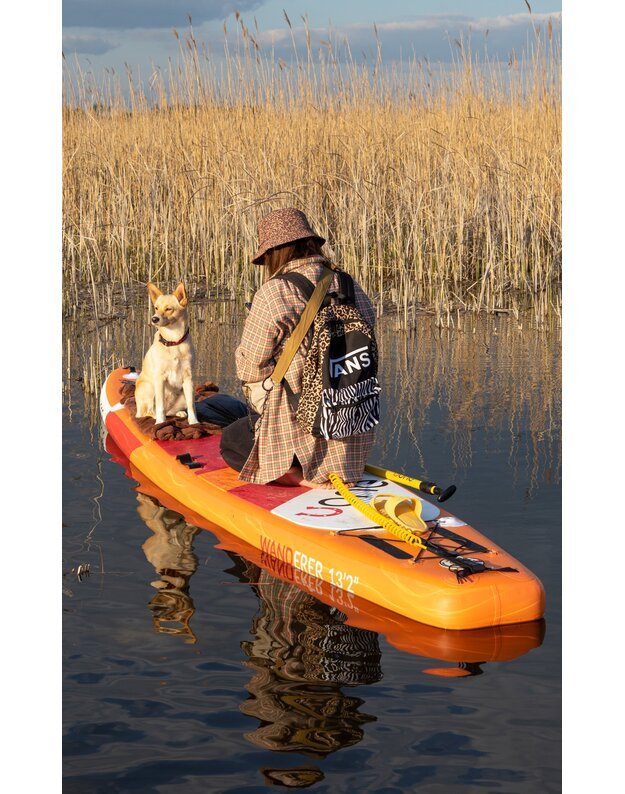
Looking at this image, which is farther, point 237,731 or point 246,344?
point 246,344

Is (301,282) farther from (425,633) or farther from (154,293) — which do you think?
(425,633)

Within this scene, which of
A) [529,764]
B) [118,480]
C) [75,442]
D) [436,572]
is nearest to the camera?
[529,764]

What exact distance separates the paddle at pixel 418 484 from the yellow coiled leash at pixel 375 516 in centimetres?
23

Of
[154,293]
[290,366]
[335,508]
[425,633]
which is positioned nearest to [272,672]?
[425,633]

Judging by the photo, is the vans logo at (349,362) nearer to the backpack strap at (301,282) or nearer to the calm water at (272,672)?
the backpack strap at (301,282)

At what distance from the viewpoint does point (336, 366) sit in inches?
212

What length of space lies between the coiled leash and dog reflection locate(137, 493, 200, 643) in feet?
2.63

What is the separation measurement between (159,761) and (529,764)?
114cm

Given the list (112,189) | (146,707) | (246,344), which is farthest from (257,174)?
(146,707)

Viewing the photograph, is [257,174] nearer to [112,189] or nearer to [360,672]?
[112,189]

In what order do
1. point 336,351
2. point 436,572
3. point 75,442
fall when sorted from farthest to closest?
point 75,442 → point 336,351 → point 436,572

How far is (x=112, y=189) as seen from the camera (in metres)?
11.9

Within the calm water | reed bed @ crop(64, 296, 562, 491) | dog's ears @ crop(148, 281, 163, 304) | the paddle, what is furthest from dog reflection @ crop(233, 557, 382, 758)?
dog's ears @ crop(148, 281, 163, 304)

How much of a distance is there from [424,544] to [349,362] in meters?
1.02
